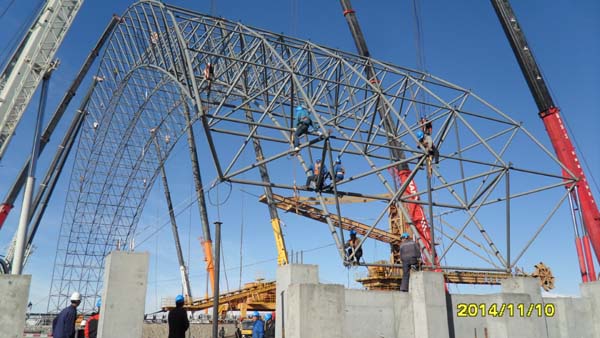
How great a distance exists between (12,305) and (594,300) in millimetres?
13366

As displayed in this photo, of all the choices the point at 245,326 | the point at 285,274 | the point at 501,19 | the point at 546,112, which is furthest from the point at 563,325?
the point at 501,19

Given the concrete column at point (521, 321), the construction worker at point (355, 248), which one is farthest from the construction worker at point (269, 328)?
the concrete column at point (521, 321)

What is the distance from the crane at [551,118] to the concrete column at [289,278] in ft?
37.1

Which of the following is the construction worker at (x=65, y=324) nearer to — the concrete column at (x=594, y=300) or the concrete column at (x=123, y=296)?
the concrete column at (x=123, y=296)

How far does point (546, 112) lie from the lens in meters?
20.7

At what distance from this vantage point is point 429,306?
10352 mm

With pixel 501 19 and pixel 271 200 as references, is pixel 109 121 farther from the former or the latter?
pixel 501 19

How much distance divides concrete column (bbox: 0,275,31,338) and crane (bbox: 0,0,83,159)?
505 inches

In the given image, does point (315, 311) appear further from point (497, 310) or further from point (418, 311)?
point (497, 310)

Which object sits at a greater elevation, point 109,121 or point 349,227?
point 109,121

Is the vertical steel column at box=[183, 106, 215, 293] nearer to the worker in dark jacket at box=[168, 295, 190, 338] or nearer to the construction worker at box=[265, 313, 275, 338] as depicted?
the construction worker at box=[265, 313, 275, 338]

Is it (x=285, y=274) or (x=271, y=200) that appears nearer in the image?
(x=285, y=274)

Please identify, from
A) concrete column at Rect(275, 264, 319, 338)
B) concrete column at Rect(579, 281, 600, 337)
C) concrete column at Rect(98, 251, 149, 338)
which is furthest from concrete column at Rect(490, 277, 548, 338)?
concrete column at Rect(98, 251, 149, 338)

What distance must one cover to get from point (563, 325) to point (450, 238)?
3.66 m
